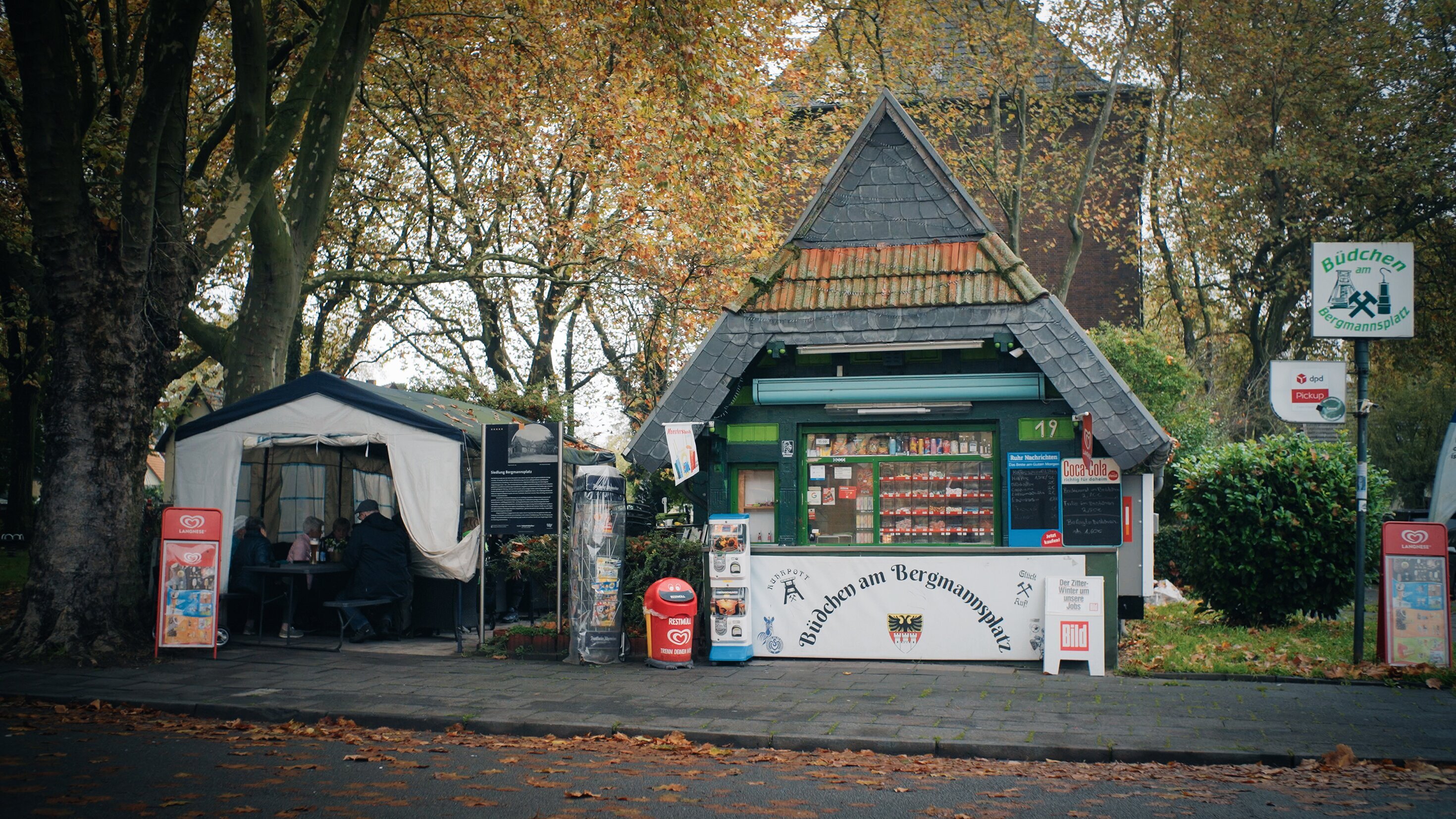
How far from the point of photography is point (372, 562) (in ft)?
43.7

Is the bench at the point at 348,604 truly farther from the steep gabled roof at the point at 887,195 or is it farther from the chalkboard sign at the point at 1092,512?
the chalkboard sign at the point at 1092,512

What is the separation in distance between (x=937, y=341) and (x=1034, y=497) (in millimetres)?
2321

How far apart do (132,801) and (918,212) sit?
11.4 meters

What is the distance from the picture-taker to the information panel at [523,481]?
12.7 meters

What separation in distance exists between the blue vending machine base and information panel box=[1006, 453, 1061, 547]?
3.92 m

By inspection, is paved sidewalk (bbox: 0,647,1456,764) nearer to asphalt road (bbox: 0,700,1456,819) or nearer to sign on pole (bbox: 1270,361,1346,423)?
asphalt road (bbox: 0,700,1456,819)

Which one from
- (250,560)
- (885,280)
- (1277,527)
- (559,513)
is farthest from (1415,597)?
(250,560)

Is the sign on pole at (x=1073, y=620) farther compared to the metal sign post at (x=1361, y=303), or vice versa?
the sign on pole at (x=1073, y=620)

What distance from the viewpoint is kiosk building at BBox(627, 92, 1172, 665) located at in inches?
524

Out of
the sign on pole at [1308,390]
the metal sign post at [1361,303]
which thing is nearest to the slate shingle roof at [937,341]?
the sign on pole at [1308,390]

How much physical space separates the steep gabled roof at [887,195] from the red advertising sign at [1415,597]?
241 inches

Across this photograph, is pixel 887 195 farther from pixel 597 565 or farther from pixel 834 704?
pixel 834 704

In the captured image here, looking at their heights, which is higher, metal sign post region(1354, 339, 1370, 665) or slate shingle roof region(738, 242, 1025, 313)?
slate shingle roof region(738, 242, 1025, 313)

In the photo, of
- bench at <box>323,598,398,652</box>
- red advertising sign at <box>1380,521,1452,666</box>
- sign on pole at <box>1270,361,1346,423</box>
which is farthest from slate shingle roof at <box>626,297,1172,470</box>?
bench at <box>323,598,398,652</box>
